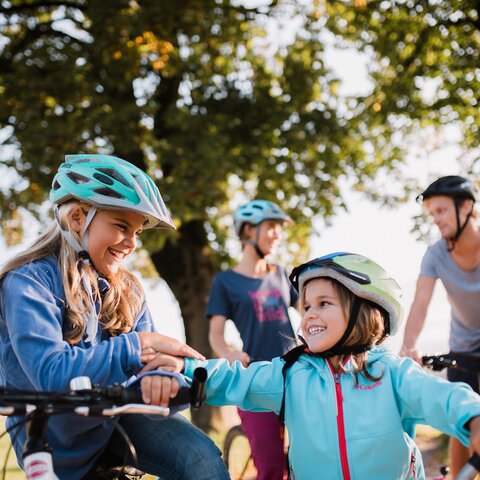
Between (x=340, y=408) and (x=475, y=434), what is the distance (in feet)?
2.70

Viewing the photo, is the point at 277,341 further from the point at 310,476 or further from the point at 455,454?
the point at 310,476

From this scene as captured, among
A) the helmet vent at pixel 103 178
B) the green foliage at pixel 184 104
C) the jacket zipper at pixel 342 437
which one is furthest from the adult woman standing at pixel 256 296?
the green foliage at pixel 184 104

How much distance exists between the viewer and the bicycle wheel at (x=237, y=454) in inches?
265

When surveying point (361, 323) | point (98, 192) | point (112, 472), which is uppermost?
point (98, 192)

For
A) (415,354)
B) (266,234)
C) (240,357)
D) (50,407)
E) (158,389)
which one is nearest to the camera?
(50,407)

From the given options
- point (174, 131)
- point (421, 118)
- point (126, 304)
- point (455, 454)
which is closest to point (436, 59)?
point (421, 118)

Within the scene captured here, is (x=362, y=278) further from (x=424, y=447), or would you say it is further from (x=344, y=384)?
(x=424, y=447)

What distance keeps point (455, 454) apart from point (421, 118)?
26.2ft

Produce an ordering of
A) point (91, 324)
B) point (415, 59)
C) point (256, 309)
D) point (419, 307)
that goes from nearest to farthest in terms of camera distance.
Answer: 1. point (91, 324)
2. point (419, 307)
3. point (256, 309)
4. point (415, 59)

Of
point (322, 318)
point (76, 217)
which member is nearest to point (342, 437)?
point (322, 318)

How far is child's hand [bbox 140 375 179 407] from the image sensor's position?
2856 millimetres

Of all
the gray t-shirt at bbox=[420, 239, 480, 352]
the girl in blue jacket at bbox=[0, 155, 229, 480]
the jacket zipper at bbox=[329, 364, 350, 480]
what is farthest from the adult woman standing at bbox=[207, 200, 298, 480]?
the jacket zipper at bbox=[329, 364, 350, 480]

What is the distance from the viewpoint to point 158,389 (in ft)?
9.44

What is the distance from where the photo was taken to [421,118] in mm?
11898
